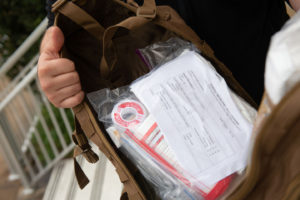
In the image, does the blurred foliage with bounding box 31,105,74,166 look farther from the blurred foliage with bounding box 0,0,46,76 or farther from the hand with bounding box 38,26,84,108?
the hand with bounding box 38,26,84,108

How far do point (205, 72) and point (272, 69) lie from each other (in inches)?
10.2

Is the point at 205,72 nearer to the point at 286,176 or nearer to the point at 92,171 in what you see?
the point at 286,176

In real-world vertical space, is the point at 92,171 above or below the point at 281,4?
below

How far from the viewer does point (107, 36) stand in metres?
0.65

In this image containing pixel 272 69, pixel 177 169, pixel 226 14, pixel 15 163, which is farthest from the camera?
pixel 15 163

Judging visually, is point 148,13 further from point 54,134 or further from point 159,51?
point 54,134

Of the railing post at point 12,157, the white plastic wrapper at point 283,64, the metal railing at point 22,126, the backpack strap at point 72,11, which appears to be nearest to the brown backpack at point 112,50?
the backpack strap at point 72,11

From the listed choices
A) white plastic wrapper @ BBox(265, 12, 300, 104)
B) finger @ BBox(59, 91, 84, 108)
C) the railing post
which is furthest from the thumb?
the railing post

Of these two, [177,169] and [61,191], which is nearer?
[177,169]

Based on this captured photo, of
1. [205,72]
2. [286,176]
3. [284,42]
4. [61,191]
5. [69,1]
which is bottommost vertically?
[61,191]

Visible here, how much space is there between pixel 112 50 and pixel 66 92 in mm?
150

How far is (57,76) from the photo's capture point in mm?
670

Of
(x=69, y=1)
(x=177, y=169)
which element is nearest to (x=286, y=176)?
(x=177, y=169)

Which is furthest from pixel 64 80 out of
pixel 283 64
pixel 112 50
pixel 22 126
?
pixel 22 126
